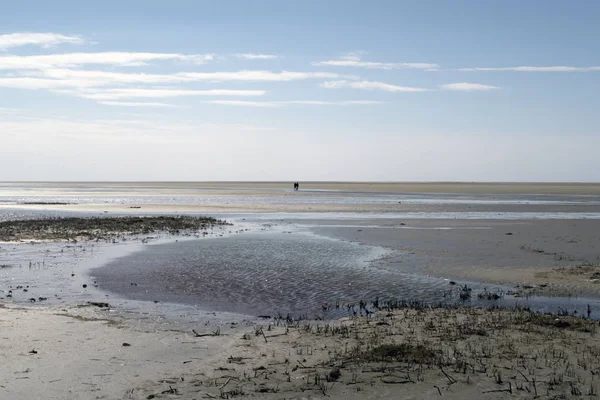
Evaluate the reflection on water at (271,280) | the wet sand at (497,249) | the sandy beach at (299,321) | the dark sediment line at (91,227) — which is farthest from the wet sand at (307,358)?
the dark sediment line at (91,227)

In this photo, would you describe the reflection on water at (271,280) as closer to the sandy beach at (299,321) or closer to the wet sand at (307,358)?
the sandy beach at (299,321)

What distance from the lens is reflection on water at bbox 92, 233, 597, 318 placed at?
15.5 meters

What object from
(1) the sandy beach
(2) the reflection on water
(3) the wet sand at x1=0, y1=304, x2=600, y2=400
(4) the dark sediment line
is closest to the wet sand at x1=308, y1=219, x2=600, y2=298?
(1) the sandy beach

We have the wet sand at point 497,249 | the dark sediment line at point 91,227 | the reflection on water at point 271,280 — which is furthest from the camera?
the dark sediment line at point 91,227

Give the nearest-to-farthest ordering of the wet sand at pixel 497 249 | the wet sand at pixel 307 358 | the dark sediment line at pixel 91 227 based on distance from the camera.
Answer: the wet sand at pixel 307 358 < the wet sand at pixel 497 249 < the dark sediment line at pixel 91 227

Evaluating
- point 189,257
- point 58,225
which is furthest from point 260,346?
point 58,225

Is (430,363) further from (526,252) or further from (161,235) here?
(161,235)

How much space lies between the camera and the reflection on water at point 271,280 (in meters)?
15.5

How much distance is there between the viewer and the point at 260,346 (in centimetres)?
1089

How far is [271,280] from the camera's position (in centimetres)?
1883

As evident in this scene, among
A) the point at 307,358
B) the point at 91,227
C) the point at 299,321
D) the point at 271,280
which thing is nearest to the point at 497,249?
the point at 271,280

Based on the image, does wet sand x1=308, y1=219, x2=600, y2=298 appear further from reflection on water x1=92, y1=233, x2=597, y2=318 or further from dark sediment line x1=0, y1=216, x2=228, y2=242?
dark sediment line x1=0, y1=216, x2=228, y2=242

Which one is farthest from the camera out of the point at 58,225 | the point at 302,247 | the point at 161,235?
the point at 58,225

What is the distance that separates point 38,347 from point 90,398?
10.1 ft
